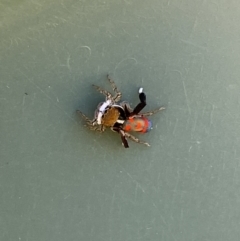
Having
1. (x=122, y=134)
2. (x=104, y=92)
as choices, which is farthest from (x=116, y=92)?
(x=122, y=134)

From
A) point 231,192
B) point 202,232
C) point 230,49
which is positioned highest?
point 230,49

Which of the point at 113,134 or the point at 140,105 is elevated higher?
the point at 140,105

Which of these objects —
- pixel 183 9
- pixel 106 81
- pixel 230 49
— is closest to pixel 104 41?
pixel 106 81

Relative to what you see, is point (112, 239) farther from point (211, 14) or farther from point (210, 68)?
point (211, 14)

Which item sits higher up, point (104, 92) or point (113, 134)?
point (104, 92)

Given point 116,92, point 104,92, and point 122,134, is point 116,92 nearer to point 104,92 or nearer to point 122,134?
point 104,92

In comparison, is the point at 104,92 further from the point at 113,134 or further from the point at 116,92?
the point at 113,134

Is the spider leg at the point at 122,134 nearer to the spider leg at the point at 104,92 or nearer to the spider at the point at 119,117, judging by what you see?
the spider at the point at 119,117
